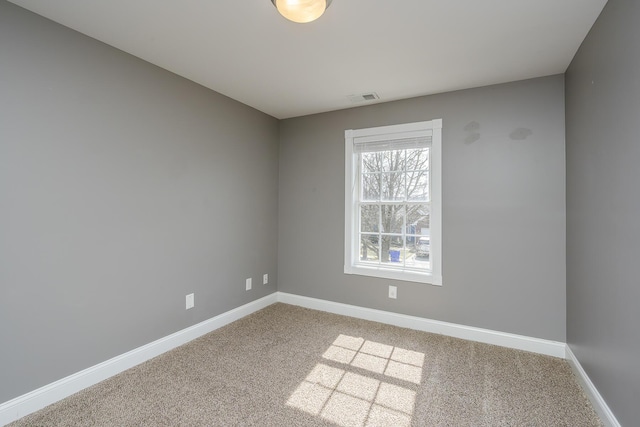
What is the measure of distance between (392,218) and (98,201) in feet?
8.88

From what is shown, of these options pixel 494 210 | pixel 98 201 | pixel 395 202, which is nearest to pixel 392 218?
pixel 395 202

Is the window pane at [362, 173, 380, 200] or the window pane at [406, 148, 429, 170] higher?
the window pane at [406, 148, 429, 170]

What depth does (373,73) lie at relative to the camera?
2.63 m

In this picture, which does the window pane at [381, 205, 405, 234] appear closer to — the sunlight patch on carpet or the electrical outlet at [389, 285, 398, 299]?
the electrical outlet at [389, 285, 398, 299]

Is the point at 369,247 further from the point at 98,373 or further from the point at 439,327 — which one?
the point at 98,373

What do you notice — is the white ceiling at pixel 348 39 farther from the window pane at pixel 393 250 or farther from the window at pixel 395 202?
the window pane at pixel 393 250

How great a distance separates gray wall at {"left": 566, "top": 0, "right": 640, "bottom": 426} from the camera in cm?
148

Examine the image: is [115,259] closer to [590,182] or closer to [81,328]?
[81,328]

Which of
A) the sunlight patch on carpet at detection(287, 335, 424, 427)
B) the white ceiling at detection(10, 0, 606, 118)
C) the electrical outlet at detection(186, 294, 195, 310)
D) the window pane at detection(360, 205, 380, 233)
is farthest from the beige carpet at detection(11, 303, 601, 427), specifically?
the white ceiling at detection(10, 0, 606, 118)

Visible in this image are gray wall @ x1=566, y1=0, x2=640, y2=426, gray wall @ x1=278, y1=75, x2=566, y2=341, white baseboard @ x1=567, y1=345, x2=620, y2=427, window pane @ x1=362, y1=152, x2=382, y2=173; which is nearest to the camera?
gray wall @ x1=566, y1=0, x2=640, y2=426

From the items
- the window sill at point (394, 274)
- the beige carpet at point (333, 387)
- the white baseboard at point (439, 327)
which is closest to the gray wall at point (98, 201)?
the beige carpet at point (333, 387)

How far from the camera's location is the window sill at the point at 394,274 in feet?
10.2

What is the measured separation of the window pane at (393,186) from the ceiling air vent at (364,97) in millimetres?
835

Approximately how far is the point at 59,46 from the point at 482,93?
3.35 metres
